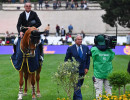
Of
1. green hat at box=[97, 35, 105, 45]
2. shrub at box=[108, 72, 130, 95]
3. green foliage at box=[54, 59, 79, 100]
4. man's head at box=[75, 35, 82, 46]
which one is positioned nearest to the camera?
green foliage at box=[54, 59, 79, 100]

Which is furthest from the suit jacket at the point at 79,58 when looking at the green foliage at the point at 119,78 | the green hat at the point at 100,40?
the green foliage at the point at 119,78

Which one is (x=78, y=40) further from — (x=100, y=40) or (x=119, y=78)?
(x=119, y=78)

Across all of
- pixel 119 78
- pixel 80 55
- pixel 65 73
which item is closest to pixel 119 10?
pixel 80 55

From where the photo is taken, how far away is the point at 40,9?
62.9m

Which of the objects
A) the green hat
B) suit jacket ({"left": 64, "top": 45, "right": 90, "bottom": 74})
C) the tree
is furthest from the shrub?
the tree

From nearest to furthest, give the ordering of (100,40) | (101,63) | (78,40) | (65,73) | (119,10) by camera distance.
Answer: (65,73) < (101,63) < (100,40) < (78,40) < (119,10)

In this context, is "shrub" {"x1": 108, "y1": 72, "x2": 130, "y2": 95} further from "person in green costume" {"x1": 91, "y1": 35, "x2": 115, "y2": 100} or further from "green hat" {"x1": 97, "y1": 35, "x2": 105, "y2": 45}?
"green hat" {"x1": 97, "y1": 35, "x2": 105, "y2": 45}

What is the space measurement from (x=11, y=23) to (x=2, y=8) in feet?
10.7

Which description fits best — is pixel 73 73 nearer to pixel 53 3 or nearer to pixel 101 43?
pixel 101 43

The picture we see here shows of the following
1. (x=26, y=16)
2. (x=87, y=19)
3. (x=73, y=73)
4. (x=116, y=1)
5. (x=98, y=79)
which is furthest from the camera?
(x=87, y=19)

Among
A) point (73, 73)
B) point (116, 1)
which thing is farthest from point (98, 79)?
point (116, 1)

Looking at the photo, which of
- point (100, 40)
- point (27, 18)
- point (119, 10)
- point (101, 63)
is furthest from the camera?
point (119, 10)

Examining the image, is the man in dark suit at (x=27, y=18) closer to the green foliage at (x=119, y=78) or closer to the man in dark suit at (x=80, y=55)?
the man in dark suit at (x=80, y=55)

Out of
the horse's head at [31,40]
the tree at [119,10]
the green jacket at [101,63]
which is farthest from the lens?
the tree at [119,10]
